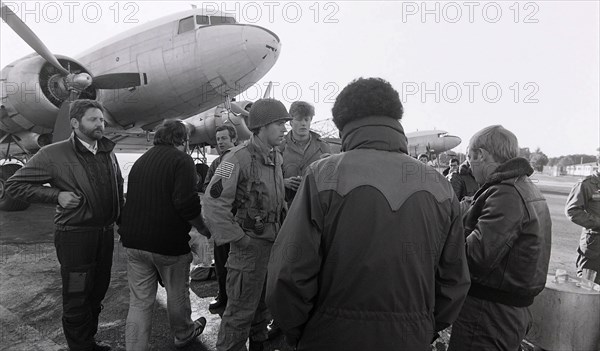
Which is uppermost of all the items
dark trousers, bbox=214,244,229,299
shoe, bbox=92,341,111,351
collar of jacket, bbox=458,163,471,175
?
collar of jacket, bbox=458,163,471,175

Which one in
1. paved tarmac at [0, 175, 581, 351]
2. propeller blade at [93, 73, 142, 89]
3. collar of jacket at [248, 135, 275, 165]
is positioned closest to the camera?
collar of jacket at [248, 135, 275, 165]

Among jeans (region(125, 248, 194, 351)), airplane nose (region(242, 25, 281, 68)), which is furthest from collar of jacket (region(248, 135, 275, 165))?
airplane nose (region(242, 25, 281, 68))

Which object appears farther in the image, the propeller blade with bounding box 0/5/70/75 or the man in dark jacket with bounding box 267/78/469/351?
the propeller blade with bounding box 0/5/70/75

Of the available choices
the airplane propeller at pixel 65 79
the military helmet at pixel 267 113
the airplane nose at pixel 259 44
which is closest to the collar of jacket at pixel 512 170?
the military helmet at pixel 267 113

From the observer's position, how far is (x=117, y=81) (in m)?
9.55

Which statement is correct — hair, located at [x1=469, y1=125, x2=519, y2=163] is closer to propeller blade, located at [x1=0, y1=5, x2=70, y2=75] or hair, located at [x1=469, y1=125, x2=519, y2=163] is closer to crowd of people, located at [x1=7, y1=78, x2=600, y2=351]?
crowd of people, located at [x1=7, y1=78, x2=600, y2=351]

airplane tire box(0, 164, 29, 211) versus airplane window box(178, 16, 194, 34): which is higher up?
airplane window box(178, 16, 194, 34)

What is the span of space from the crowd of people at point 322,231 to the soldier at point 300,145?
0.06ft

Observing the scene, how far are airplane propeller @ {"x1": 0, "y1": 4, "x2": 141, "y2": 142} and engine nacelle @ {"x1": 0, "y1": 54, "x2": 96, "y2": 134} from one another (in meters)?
0.26

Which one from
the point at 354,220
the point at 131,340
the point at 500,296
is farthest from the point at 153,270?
the point at 500,296

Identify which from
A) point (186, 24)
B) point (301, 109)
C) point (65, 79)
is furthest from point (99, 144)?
point (186, 24)

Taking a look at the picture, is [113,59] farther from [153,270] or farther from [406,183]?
[406,183]

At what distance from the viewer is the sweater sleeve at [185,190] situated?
3045mm

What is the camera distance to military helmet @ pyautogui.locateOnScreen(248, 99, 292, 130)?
3.06m
